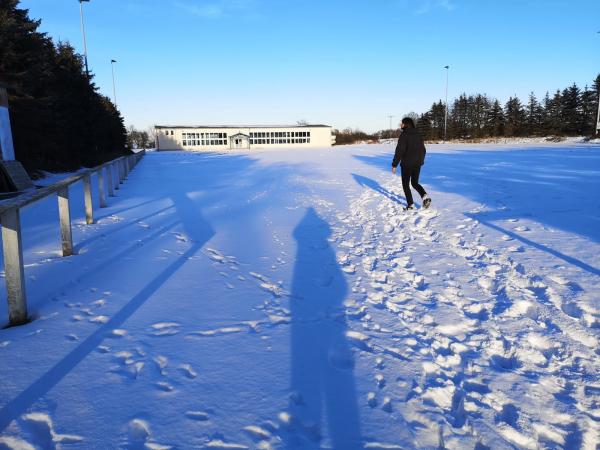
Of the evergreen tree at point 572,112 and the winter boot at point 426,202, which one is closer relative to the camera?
the winter boot at point 426,202

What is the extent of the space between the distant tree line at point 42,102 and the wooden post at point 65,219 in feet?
48.7

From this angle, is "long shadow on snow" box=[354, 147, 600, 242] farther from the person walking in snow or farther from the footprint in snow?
the footprint in snow

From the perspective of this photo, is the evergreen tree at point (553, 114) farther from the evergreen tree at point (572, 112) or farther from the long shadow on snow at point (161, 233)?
the long shadow on snow at point (161, 233)

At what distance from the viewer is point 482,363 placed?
9.45ft

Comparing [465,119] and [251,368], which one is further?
[465,119]

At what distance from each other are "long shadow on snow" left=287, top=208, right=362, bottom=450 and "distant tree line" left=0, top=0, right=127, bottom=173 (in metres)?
18.0

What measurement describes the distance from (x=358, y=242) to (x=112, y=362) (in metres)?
4.33

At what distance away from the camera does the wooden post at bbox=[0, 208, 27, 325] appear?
318 cm

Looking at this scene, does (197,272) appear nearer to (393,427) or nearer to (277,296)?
(277,296)

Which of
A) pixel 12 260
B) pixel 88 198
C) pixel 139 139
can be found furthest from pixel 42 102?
pixel 139 139

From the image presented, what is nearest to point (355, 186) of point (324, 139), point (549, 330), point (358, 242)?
point (358, 242)

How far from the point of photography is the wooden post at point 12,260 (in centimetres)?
318

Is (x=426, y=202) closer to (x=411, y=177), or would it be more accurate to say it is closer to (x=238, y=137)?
(x=411, y=177)

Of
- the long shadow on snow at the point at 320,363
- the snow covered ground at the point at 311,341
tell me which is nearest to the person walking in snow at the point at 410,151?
the snow covered ground at the point at 311,341
